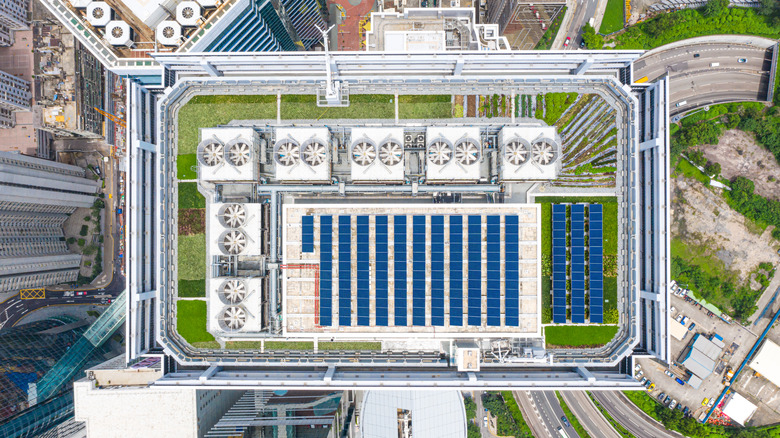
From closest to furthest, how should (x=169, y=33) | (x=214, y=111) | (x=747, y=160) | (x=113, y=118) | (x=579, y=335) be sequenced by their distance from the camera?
(x=579, y=335) < (x=214, y=111) < (x=169, y=33) < (x=747, y=160) < (x=113, y=118)

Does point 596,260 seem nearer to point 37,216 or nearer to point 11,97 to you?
point 37,216

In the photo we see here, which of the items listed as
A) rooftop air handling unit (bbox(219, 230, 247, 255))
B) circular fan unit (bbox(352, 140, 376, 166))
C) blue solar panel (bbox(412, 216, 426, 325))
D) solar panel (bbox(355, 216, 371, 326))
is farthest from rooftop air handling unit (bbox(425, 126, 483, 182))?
rooftop air handling unit (bbox(219, 230, 247, 255))

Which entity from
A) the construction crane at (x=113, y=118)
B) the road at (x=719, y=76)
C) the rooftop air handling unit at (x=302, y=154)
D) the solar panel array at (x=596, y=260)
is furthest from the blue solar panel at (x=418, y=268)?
the construction crane at (x=113, y=118)

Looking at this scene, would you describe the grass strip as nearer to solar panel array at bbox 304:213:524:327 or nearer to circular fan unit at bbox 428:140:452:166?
solar panel array at bbox 304:213:524:327

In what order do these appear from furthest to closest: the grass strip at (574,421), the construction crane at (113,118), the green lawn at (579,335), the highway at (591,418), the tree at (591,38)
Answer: the construction crane at (113,118), the grass strip at (574,421), the highway at (591,418), the tree at (591,38), the green lawn at (579,335)

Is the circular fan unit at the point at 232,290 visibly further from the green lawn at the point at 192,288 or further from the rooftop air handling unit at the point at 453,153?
the rooftop air handling unit at the point at 453,153

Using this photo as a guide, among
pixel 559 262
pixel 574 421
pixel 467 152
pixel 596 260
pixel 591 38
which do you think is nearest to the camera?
pixel 467 152

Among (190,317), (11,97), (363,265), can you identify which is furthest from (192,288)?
(11,97)
